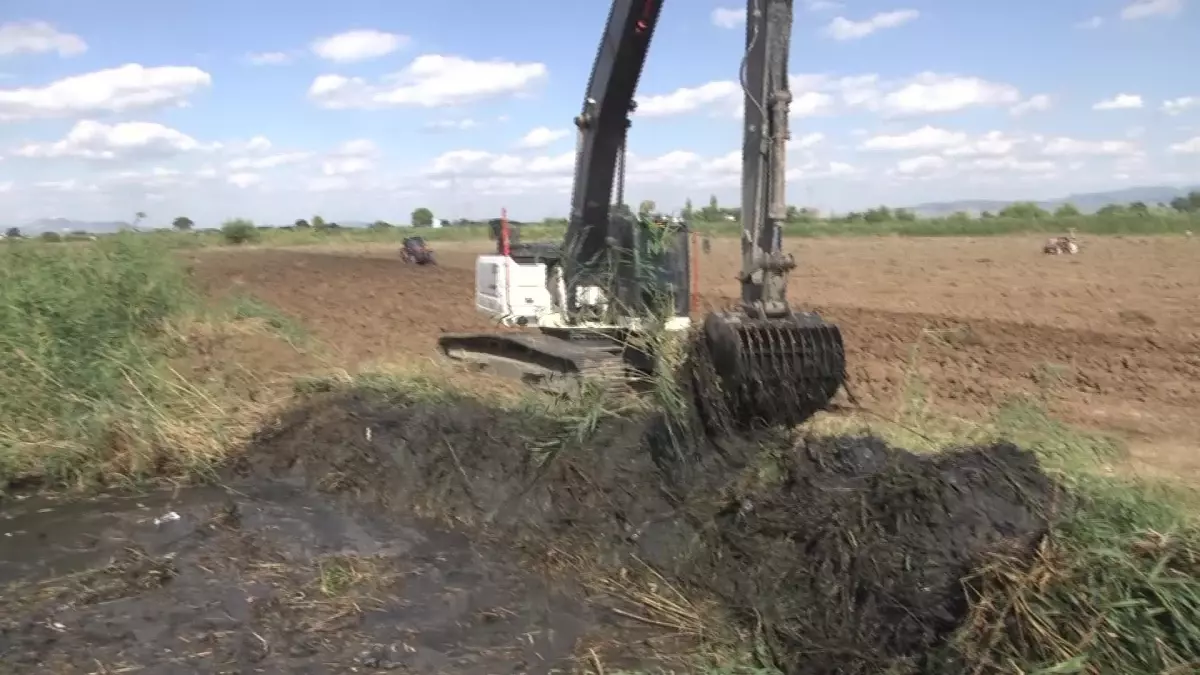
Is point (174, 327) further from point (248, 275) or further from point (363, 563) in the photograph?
point (248, 275)

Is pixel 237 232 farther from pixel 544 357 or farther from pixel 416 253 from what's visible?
pixel 544 357

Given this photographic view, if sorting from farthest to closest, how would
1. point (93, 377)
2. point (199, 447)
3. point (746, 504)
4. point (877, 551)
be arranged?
1. point (93, 377)
2. point (199, 447)
3. point (746, 504)
4. point (877, 551)

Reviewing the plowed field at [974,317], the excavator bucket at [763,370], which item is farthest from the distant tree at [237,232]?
the excavator bucket at [763,370]

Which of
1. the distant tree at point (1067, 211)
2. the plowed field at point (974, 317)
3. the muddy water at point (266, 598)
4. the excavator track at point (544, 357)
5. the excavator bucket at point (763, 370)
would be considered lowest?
the muddy water at point (266, 598)

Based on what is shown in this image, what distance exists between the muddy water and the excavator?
1624mm

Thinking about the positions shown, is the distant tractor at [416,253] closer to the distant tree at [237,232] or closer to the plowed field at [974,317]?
the plowed field at [974,317]

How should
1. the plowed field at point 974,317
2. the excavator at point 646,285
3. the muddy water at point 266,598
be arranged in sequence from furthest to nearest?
the plowed field at point 974,317 → the excavator at point 646,285 → the muddy water at point 266,598

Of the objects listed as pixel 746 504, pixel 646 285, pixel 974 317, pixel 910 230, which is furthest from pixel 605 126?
pixel 910 230

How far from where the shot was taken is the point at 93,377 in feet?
29.2

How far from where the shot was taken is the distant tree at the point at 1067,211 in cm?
4884

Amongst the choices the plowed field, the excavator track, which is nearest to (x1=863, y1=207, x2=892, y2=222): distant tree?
the plowed field

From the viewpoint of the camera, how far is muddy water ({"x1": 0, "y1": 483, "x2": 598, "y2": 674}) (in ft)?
15.4

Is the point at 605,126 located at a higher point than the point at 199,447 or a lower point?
higher

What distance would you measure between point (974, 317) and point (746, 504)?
12904 millimetres
